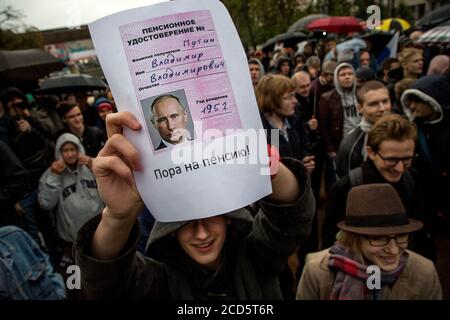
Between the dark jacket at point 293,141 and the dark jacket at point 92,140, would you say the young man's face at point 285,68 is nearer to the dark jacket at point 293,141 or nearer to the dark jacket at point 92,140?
the dark jacket at point 293,141

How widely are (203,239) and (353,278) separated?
65cm

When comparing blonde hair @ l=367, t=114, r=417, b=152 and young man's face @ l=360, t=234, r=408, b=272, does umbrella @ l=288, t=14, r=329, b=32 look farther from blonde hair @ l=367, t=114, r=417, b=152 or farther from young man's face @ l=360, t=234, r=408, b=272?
young man's face @ l=360, t=234, r=408, b=272

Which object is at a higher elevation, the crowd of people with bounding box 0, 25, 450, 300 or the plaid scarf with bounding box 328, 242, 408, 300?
the crowd of people with bounding box 0, 25, 450, 300

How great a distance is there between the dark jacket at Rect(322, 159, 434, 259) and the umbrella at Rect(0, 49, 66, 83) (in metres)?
4.24

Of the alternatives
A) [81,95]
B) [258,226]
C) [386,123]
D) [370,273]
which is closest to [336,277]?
[370,273]

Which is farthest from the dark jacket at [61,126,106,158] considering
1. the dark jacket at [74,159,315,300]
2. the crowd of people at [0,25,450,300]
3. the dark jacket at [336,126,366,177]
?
the dark jacket at [74,159,315,300]

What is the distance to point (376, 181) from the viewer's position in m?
1.88

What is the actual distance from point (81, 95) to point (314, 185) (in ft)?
10.2

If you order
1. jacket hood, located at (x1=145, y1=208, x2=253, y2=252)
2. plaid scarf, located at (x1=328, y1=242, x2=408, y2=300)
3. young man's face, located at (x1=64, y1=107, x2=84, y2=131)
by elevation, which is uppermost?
young man's face, located at (x1=64, y1=107, x2=84, y2=131)

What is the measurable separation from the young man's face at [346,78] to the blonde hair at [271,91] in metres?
1.09

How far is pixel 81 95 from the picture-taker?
4.90 metres

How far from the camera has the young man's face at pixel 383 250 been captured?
1.48m

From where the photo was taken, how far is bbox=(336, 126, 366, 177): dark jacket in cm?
230

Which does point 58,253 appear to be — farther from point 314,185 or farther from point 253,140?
point 253,140
